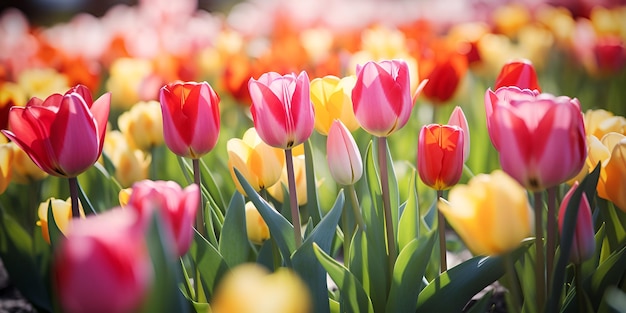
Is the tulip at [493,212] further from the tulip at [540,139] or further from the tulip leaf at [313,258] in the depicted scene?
the tulip leaf at [313,258]

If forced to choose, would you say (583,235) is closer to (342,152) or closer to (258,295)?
(342,152)

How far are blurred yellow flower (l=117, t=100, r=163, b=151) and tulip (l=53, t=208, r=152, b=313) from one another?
1.06 meters

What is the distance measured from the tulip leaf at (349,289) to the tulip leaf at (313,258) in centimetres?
3

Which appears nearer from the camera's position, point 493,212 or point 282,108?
point 493,212

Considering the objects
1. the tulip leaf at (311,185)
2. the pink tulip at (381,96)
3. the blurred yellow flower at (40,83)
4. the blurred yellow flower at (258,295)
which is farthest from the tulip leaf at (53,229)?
the blurred yellow flower at (40,83)

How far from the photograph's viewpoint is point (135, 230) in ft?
2.06

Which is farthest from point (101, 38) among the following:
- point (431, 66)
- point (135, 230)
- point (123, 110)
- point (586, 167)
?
point (135, 230)

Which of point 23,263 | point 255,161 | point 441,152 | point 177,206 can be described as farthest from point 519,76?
point 23,263

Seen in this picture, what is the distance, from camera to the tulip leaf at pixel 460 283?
A: 1053 millimetres

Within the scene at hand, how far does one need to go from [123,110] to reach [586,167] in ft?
5.78

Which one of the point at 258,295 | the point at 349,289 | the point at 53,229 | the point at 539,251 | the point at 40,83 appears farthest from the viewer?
the point at 40,83

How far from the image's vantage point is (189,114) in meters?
1.14

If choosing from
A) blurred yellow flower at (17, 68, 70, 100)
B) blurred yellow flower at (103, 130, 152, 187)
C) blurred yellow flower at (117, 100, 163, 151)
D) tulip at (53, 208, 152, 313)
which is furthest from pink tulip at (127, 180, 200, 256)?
blurred yellow flower at (17, 68, 70, 100)

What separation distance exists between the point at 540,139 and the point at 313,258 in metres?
0.38
